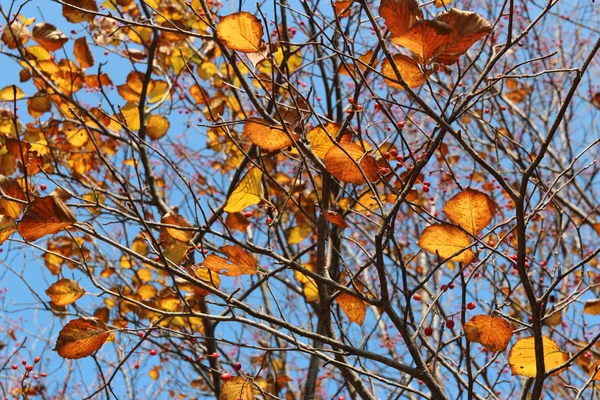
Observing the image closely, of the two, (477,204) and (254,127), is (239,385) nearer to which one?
(254,127)

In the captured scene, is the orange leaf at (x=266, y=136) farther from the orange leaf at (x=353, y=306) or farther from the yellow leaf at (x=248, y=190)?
the orange leaf at (x=353, y=306)

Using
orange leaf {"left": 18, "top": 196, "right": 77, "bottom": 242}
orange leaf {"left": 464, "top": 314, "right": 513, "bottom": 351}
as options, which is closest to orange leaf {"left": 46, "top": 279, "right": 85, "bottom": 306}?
orange leaf {"left": 18, "top": 196, "right": 77, "bottom": 242}

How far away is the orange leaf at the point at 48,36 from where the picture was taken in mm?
2678

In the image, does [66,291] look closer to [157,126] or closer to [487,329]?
[487,329]

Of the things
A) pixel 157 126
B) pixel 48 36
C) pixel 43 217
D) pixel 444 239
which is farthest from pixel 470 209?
pixel 48 36

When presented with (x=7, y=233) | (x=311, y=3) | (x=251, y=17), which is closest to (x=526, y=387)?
(x=251, y=17)

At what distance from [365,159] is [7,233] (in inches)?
37.6

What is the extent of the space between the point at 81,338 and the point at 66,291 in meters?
0.22

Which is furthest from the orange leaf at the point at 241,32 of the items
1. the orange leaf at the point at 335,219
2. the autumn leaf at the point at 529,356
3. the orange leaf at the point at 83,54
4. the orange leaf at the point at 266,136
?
the orange leaf at the point at 83,54

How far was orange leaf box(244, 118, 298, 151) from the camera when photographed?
1.61m

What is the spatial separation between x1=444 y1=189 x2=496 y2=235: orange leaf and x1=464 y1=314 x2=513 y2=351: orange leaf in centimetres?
28

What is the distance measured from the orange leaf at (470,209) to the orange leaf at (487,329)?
0.28m

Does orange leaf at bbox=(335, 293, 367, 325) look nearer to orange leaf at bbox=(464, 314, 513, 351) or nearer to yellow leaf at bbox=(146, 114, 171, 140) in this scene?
orange leaf at bbox=(464, 314, 513, 351)

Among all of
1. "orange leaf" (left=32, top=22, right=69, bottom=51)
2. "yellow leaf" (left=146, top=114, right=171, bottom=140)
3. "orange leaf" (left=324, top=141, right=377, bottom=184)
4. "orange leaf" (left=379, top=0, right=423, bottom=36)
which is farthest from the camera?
"yellow leaf" (left=146, top=114, right=171, bottom=140)
